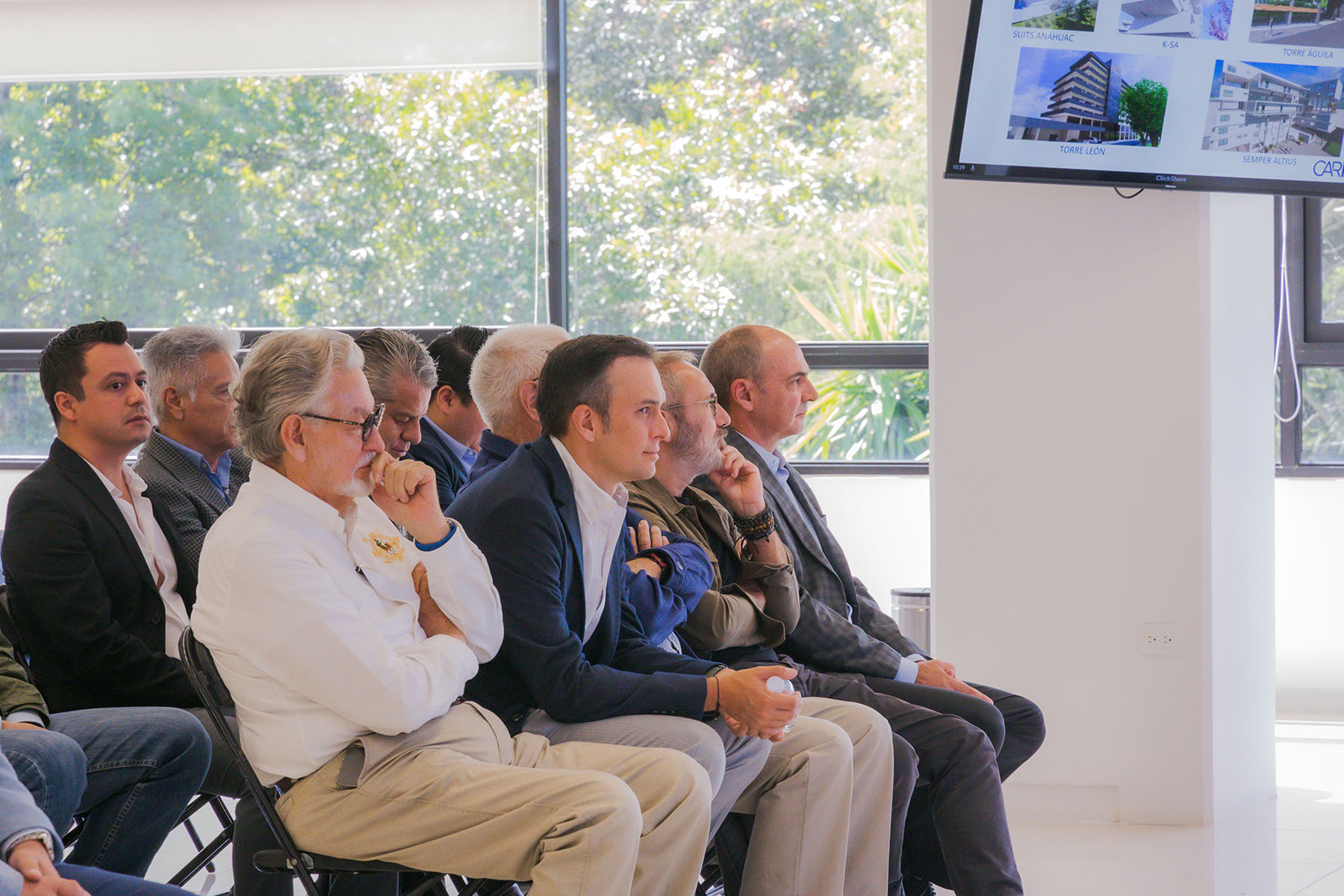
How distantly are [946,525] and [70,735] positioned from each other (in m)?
2.52

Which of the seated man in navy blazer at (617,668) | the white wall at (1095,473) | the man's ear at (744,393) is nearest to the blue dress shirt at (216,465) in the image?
the seated man in navy blazer at (617,668)

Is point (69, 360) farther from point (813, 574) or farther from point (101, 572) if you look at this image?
point (813, 574)

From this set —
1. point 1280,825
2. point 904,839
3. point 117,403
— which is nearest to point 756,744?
point 904,839

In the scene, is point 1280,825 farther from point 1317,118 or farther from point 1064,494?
point 1317,118

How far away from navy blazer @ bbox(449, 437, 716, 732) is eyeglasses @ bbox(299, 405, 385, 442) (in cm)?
27

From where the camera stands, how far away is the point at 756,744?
7.91 feet

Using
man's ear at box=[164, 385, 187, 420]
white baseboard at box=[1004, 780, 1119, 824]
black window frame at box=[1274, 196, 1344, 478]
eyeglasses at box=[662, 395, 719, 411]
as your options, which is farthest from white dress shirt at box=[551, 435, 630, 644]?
black window frame at box=[1274, 196, 1344, 478]

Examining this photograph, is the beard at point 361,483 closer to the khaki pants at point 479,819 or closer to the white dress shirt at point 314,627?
the white dress shirt at point 314,627

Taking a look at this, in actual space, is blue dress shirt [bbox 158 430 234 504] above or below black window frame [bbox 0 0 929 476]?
below

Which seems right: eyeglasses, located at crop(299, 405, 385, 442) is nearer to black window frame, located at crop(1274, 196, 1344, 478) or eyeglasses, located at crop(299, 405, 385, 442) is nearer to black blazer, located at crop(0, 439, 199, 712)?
black blazer, located at crop(0, 439, 199, 712)

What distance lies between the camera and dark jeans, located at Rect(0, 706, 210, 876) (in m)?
2.28

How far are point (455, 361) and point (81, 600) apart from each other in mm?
1295

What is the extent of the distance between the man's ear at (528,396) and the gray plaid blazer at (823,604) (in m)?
0.41

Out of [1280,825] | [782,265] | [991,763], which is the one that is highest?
[782,265]
